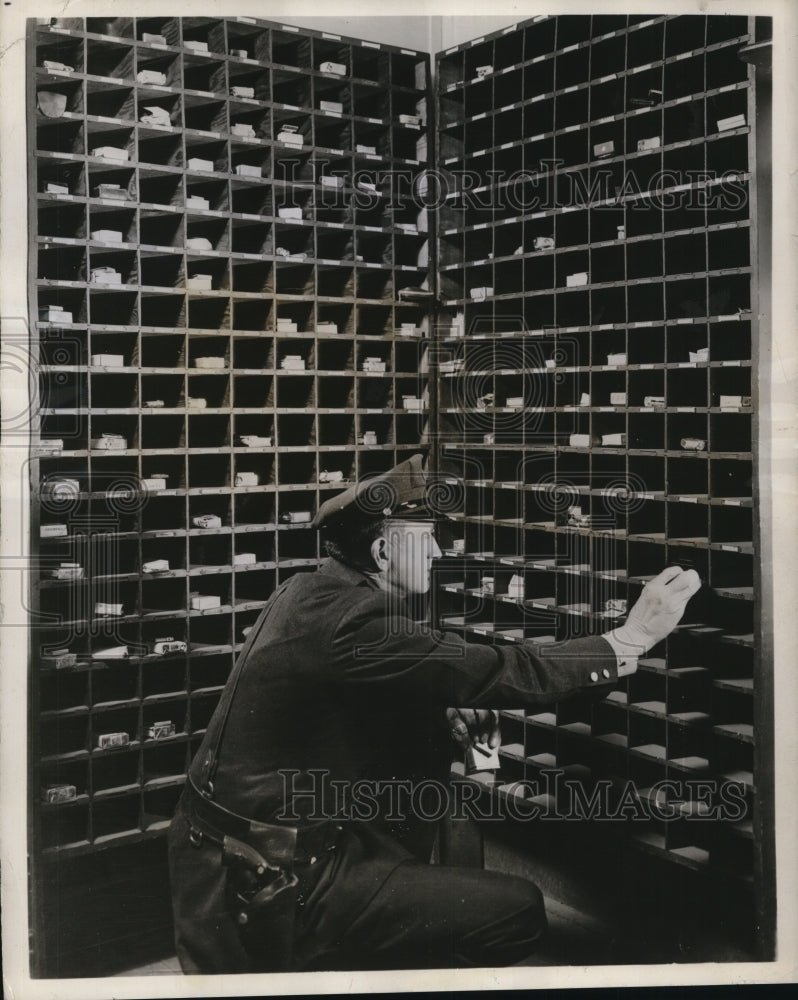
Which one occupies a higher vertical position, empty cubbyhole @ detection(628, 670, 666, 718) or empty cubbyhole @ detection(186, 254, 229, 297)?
empty cubbyhole @ detection(186, 254, 229, 297)

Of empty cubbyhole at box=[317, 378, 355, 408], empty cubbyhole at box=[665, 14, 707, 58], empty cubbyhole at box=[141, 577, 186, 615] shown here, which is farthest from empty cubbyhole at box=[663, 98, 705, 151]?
empty cubbyhole at box=[141, 577, 186, 615]

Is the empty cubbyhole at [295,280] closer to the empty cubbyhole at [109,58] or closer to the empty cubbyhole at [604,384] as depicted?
the empty cubbyhole at [109,58]

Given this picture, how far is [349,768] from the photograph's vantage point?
3078 millimetres

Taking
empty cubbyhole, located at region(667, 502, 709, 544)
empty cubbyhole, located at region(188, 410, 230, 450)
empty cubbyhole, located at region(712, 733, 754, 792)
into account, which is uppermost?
empty cubbyhole, located at region(188, 410, 230, 450)

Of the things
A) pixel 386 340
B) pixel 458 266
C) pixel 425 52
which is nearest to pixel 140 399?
pixel 386 340

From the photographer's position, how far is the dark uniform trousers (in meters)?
3.02

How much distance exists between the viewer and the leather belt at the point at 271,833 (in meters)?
3.02

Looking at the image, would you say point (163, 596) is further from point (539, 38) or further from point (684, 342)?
point (539, 38)

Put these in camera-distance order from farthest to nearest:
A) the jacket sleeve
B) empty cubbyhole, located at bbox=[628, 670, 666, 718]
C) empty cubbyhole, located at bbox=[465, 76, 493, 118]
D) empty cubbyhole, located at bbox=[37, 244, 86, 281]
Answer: empty cubbyhole, located at bbox=[465, 76, 493, 118] < empty cubbyhole, located at bbox=[628, 670, 666, 718] < the jacket sleeve < empty cubbyhole, located at bbox=[37, 244, 86, 281]

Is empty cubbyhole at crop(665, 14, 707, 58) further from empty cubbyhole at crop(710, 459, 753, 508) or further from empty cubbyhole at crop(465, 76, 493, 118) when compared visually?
empty cubbyhole at crop(710, 459, 753, 508)

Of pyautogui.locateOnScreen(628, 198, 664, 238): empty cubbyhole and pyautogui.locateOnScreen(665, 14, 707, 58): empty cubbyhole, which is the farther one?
pyautogui.locateOnScreen(628, 198, 664, 238): empty cubbyhole

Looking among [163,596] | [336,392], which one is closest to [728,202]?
[336,392]

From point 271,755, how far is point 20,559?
101 centimetres

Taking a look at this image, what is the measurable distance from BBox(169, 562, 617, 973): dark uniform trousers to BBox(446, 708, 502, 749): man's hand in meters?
0.04
